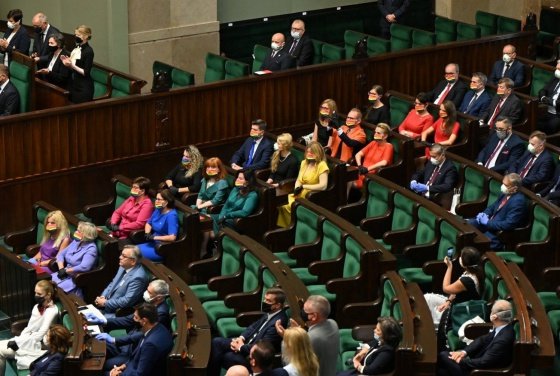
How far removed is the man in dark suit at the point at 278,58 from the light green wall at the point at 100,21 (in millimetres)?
1788

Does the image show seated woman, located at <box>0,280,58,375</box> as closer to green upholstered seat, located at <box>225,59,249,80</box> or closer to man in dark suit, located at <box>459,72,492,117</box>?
green upholstered seat, located at <box>225,59,249,80</box>

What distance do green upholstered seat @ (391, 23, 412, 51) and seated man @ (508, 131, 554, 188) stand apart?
11.9 feet

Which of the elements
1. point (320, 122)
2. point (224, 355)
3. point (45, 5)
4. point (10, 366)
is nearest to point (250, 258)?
point (224, 355)

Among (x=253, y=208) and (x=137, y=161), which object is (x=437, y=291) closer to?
(x=253, y=208)

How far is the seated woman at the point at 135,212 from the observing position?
33.7 ft

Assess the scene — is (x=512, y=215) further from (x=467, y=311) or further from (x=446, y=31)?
(x=446, y=31)

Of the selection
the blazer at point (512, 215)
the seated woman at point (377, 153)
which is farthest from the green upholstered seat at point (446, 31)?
the blazer at point (512, 215)

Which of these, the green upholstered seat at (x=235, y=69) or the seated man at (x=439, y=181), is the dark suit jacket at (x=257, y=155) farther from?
the seated man at (x=439, y=181)

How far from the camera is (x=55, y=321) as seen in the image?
859cm

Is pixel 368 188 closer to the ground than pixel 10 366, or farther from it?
farther from it

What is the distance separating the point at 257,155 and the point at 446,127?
5.31ft

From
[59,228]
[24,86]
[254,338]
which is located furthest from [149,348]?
[24,86]

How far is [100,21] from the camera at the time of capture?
45.7 feet

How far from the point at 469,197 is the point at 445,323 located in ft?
7.53
